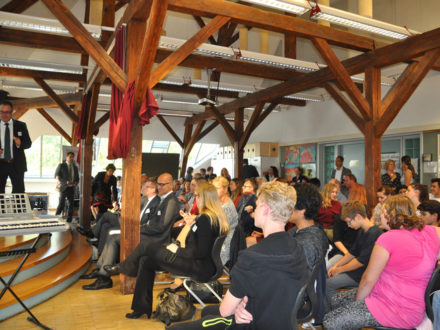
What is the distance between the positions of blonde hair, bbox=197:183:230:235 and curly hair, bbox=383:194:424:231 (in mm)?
1356

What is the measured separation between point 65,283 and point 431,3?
8708mm

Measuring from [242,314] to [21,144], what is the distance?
3.84 m

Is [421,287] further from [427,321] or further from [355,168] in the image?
[355,168]

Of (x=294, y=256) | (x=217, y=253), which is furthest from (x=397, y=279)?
(x=217, y=253)

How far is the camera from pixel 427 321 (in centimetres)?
221

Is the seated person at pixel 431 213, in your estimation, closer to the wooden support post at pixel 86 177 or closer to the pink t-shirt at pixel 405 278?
the pink t-shirt at pixel 405 278

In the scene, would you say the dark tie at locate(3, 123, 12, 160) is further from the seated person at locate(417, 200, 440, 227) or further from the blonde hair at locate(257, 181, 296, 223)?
the seated person at locate(417, 200, 440, 227)

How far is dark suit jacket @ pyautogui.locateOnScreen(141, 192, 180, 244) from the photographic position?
4.26 meters

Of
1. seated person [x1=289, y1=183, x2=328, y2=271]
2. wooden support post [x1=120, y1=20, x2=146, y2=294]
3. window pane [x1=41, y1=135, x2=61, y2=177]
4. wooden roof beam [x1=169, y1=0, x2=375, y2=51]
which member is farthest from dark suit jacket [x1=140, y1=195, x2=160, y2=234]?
window pane [x1=41, y1=135, x2=61, y2=177]

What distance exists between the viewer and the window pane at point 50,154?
558 inches

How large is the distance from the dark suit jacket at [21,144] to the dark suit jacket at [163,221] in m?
1.74

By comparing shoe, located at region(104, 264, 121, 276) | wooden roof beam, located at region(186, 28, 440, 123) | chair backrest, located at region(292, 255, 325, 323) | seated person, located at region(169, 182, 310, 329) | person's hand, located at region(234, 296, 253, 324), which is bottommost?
shoe, located at region(104, 264, 121, 276)

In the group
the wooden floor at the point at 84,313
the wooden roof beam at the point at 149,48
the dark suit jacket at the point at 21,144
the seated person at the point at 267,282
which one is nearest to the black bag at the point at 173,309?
the wooden floor at the point at 84,313

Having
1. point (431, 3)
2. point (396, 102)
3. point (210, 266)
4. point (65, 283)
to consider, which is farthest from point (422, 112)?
point (65, 283)
